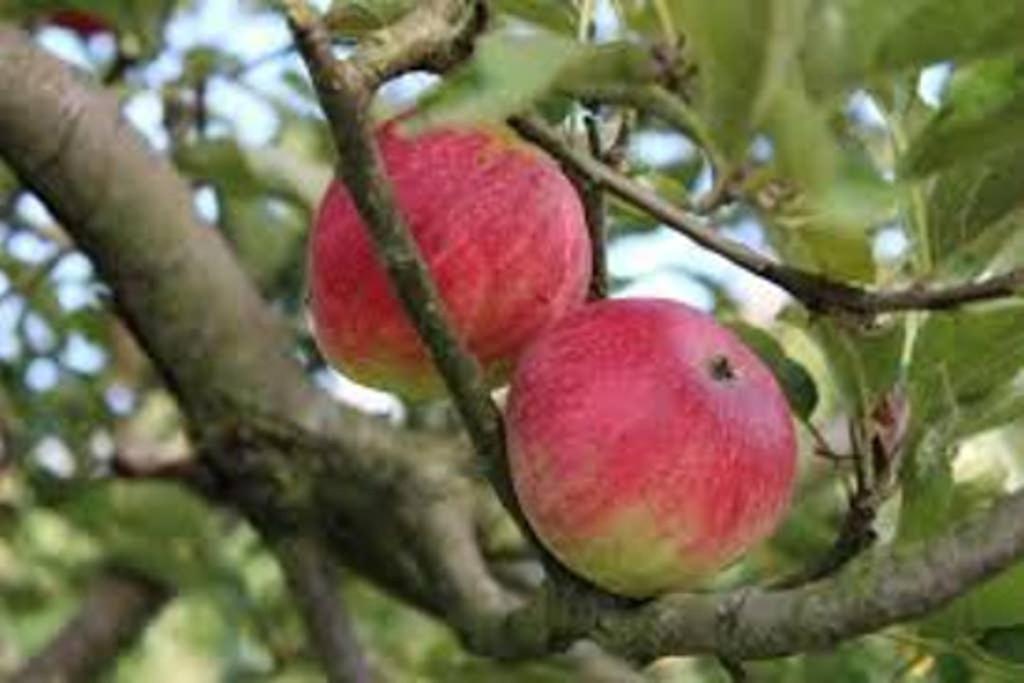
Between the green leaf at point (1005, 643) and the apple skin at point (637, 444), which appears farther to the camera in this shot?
the green leaf at point (1005, 643)

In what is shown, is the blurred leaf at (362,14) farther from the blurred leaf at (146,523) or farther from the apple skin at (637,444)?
the blurred leaf at (146,523)

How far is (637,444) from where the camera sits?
2.76 ft

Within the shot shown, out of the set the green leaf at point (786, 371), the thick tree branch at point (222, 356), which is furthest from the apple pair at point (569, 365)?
the thick tree branch at point (222, 356)

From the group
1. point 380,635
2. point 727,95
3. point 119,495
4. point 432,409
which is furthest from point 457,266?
point 380,635

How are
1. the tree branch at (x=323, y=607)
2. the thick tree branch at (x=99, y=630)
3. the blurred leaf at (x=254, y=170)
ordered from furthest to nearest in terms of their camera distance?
the thick tree branch at (x=99, y=630), the blurred leaf at (x=254, y=170), the tree branch at (x=323, y=607)

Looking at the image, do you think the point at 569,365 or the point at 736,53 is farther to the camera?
the point at 569,365

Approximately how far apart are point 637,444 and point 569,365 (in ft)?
0.14

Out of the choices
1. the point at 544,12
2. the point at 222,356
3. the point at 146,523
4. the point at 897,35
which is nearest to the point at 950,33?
the point at 897,35

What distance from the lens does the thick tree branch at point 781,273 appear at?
0.78 metres

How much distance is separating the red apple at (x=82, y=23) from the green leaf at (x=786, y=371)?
74 cm

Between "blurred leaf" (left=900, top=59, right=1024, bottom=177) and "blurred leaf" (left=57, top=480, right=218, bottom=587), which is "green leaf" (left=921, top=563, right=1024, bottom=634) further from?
"blurred leaf" (left=57, top=480, right=218, bottom=587)

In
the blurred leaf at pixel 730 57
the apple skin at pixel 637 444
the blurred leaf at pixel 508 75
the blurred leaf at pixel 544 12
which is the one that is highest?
the blurred leaf at pixel 508 75

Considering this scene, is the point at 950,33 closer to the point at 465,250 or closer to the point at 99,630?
the point at 465,250

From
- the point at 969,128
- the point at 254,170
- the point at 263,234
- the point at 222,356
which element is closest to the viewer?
the point at 969,128
